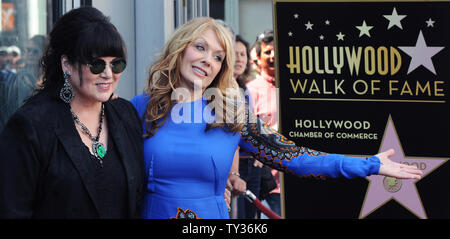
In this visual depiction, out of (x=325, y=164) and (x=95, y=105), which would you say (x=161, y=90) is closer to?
(x=95, y=105)

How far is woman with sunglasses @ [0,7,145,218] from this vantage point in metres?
1.99

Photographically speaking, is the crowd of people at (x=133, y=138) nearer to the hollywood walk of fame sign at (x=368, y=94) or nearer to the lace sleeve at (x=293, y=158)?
the lace sleeve at (x=293, y=158)

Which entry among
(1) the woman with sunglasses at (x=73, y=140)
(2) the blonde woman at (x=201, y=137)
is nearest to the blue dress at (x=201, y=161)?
(2) the blonde woman at (x=201, y=137)

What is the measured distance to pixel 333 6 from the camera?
12.8ft

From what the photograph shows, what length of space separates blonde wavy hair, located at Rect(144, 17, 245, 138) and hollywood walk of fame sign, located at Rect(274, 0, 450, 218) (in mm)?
1132

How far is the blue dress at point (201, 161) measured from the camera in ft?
8.60

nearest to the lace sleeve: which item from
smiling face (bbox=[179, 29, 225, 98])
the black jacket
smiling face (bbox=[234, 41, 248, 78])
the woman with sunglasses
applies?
smiling face (bbox=[179, 29, 225, 98])

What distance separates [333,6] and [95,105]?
2096 millimetres

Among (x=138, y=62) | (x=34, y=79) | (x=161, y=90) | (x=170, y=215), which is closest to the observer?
(x=170, y=215)

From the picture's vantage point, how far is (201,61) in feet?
9.02

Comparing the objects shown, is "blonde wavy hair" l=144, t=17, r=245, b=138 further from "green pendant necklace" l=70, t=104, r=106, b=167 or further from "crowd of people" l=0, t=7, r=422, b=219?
"green pendant necklace" l=70, t=104, r=106, b=167

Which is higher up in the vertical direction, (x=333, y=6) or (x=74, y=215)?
(x=333, y=6)
